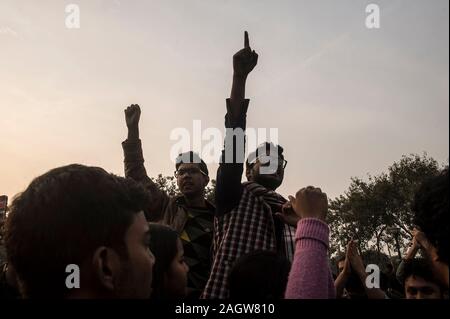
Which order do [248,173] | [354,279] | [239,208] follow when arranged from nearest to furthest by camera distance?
[239,208], [248,173], [354,279]

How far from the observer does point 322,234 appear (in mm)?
1884

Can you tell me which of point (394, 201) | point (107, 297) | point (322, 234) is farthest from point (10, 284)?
point (394, 201)

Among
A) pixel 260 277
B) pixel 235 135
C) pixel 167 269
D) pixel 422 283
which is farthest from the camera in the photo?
pixel 422 283

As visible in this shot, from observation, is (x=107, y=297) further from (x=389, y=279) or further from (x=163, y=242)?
(x=389, y=279)

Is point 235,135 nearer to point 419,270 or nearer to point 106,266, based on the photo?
point 106,266

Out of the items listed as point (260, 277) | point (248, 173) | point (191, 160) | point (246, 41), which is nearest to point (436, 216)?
point (260, 277)

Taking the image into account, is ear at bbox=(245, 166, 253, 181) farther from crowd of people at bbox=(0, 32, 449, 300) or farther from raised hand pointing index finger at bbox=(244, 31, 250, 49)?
raised hand pointing index finger at bbox=(244, 31, 250, 49)

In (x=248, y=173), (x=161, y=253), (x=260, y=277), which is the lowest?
(x=260, y=277)

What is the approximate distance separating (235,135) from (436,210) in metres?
1.71

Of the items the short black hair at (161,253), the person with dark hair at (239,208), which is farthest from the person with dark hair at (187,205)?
the short black hair at (161,253)

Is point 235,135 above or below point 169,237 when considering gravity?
above

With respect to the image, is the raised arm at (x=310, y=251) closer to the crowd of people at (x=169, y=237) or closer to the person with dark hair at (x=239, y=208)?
the crowd of people at (x=169, y=237)

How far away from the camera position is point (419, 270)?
361 cm
